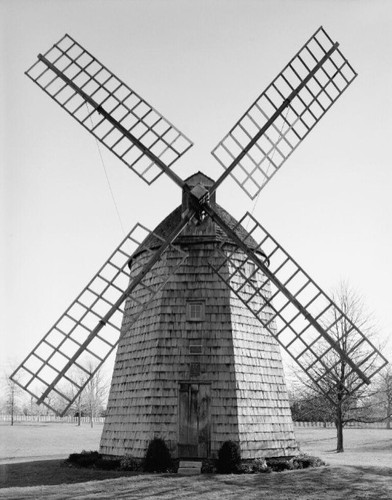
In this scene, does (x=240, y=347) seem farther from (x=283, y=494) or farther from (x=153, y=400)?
(x=283, y=494)

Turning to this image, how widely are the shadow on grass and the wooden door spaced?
1541 millimetres

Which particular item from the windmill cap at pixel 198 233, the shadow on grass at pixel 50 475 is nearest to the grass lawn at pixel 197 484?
the shadow on grass at pixel 50 475

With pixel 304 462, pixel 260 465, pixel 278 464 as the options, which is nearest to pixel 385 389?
pixel 304 462

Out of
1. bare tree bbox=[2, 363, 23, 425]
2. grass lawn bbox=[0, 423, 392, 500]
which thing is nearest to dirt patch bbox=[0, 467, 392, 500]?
grass lawn bbox=[0, 423, 392, 500]

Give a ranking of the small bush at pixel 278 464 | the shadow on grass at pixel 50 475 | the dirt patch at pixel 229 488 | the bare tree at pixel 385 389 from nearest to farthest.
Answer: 1. the dirt patch at pixel 229 488
2. the shadow on grass at pixel 50 475
3. the small bush at pixel 278 464
4. the bare tree at pixel 385 389

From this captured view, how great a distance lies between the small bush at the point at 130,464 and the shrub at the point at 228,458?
2.08 m

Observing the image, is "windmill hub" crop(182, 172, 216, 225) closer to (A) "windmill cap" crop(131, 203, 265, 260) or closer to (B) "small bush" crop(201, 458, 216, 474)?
(A) "windmill cap" crop(131, 203, 265, 260)

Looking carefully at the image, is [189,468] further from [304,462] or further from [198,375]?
[304,462]

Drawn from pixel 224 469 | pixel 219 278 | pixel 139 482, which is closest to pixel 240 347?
pixel 219 278

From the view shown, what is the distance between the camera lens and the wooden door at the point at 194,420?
1570 centimetres

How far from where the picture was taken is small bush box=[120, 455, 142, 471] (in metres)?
15.7

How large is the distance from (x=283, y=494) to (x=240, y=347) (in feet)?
15.0

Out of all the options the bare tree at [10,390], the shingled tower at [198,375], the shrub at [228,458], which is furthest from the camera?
the bare tree at [10,390]

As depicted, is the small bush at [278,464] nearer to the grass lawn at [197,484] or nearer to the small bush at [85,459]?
the grass lawn at [197,484]
